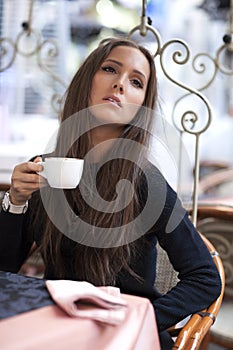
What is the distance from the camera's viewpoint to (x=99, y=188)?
1.26 m

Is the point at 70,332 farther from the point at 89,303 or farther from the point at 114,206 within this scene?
the point at 114,206

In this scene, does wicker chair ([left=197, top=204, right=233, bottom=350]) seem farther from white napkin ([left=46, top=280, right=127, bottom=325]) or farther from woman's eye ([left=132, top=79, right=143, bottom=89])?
white napkin ([left=46, top=280, right=127, bottom=325])

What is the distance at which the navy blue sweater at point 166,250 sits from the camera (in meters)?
1.12

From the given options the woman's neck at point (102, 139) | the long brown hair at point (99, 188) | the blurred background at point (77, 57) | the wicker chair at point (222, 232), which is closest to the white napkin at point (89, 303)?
the long brown hair at point (99, 188)

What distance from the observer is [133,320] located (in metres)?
0.78

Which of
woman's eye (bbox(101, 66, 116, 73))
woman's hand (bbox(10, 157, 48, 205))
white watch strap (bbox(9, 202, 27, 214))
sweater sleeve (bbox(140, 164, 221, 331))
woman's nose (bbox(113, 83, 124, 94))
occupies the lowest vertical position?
sweater sleeve (bbox(140, 164, 221, 331))

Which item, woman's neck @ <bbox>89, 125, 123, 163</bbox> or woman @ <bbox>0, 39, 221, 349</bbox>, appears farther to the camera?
woman's neck @ <bbox>89, 125, 123, 163</bbox>

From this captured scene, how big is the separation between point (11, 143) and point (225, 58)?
1997 mm

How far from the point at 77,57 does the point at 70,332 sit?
3838 mm

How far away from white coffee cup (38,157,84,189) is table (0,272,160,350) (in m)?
0.25

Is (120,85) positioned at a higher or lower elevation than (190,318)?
higher

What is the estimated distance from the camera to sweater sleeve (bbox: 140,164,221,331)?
111cm

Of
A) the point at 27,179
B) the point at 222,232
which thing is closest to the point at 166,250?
the point at 27,179

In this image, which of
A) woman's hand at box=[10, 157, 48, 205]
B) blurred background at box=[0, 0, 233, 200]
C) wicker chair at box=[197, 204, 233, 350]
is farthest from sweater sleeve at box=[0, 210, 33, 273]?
blurred background at box=[0, 0, 233, 200]
